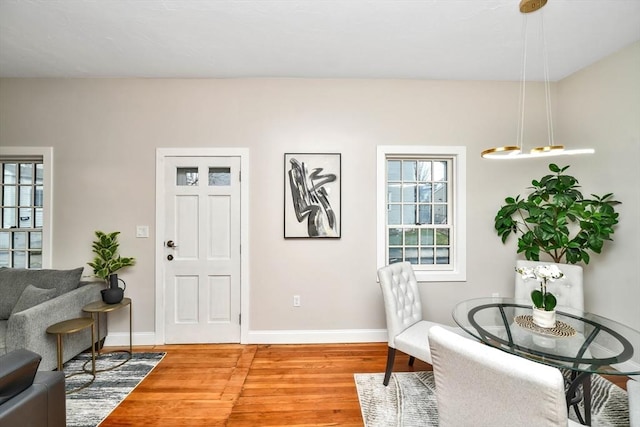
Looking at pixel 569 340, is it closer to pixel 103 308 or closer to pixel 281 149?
pixel 281 149

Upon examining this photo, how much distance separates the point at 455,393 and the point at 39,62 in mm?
4075

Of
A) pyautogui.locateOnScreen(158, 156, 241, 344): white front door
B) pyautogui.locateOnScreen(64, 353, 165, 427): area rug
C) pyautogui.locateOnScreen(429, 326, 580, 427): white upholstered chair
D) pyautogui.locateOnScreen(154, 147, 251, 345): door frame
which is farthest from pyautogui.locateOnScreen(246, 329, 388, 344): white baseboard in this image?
pyautogui.locateOnScreen(429, 326, 580, 427): white upholstered chair

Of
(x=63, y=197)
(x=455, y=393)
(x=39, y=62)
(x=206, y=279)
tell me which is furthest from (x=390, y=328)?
(x=39, y=62)

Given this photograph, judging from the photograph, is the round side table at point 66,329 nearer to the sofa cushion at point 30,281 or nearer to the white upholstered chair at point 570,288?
the sofa cushion at point 30,281

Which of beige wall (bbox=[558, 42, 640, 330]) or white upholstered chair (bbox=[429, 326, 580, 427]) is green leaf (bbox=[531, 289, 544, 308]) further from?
beige wall (bbox=[558, 42, 640, 330])

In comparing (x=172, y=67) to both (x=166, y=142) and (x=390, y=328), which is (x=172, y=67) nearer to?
(x=166, y=142)

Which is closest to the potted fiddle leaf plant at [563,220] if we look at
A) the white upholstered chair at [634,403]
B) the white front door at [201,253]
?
the white upholstered chair at [634,403]

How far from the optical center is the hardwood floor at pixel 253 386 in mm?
1852

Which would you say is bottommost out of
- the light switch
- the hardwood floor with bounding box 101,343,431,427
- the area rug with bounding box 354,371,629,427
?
the hardwood floor with bounding box 101,343,431,427

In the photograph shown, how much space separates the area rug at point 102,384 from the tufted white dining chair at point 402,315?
6.62 ft

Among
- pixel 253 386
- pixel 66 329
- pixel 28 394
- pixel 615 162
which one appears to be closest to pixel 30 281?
pixel 66 329

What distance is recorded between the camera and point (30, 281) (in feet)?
8.19

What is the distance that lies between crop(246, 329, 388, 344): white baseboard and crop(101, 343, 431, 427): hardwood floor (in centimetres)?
6

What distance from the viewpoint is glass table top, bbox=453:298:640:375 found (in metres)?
1.31
